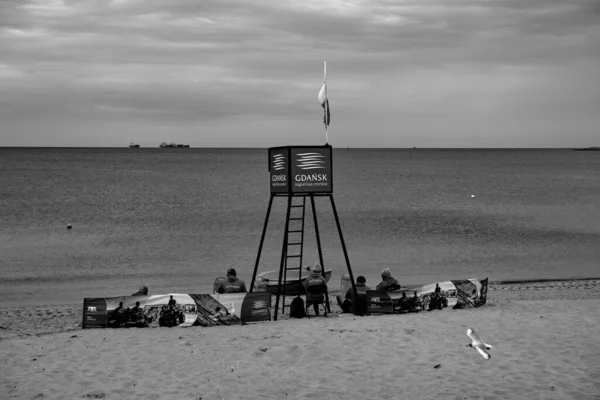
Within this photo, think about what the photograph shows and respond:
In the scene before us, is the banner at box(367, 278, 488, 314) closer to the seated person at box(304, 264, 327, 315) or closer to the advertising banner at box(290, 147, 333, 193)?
the seated person at box(304, 264, 327, 315)

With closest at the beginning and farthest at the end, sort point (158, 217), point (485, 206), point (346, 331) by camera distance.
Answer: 1. point (346, 331)
2. point (158, 217)
3. point (485, 206)

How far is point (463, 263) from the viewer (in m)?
29.1

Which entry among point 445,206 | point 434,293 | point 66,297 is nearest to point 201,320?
point 434,293

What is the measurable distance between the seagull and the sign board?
4.83 m

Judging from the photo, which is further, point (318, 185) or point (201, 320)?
→ point (318, 185)

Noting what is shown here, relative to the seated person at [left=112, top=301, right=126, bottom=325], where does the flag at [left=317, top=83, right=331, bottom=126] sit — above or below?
above

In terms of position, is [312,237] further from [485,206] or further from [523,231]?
[485,206]

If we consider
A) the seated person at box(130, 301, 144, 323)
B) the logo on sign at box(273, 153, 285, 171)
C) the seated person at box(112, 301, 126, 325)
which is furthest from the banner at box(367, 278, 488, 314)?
the seated person at box(112, 301, 126, 325)

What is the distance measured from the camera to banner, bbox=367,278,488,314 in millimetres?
13953

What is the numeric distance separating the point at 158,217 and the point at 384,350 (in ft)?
142

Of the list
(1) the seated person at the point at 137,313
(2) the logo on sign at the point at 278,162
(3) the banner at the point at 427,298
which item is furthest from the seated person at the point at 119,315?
(3) the banner at the point at 427,298

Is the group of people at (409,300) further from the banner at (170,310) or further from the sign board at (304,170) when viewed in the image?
the banner at (170,310)

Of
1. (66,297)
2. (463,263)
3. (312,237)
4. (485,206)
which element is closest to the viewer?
(66,297)

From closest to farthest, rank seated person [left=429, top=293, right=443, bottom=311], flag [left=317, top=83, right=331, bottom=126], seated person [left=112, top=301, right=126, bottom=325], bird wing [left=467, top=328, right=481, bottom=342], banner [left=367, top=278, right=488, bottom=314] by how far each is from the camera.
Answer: bird wing [left=467, top=328, right=481, bottom=342] → seated person [left=112, top=301, right=126, bottom=325] → banner [left=367, top=278, right=488, bottom=314] → seated person [left=429, top=293, right=443, bottom=311] → flag [left=317, top=83, right=331, bottom=126]
